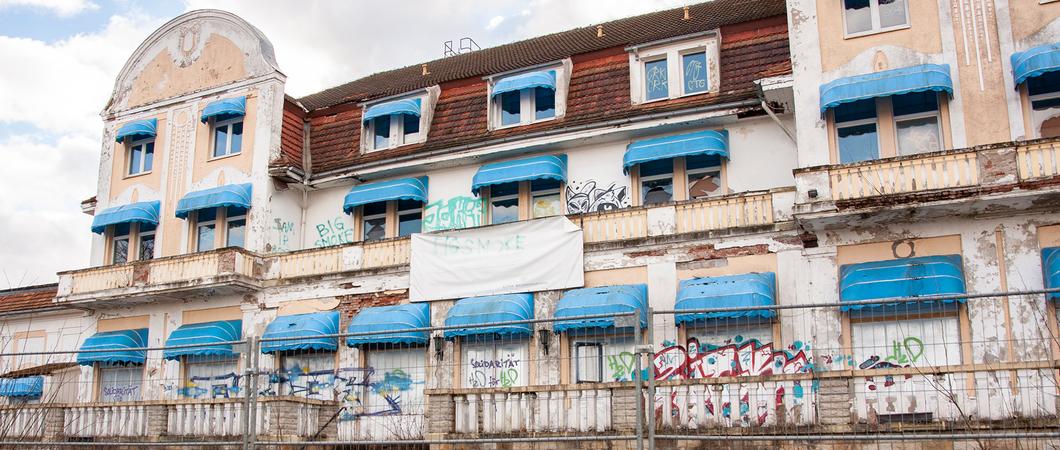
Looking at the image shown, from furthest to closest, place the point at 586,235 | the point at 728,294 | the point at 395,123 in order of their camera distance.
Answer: the point at 395,123
the point at 586,235
the point at 728,294

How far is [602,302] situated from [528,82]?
6.35 metres

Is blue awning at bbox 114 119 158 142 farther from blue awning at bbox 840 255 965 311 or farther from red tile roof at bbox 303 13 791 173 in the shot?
blue awning at bbox 840 255 965 311

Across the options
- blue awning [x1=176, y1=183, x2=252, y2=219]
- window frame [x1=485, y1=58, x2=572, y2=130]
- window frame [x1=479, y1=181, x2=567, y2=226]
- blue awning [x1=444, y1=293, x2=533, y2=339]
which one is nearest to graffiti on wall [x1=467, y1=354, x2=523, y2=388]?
blue awning [x1=444, y1=293, x2=533, y2=339]

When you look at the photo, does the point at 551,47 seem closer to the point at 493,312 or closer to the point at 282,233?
the point at 282,233

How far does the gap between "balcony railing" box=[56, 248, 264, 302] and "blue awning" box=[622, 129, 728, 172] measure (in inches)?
392

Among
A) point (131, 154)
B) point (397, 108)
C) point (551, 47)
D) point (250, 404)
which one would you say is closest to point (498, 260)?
point (397, 108)

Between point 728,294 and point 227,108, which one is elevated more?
point 227,108

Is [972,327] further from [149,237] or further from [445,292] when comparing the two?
[149,237]

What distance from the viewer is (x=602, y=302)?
19797 mm

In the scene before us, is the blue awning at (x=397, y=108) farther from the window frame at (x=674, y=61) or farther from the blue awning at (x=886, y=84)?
the blue awning at (x=886, y=84)

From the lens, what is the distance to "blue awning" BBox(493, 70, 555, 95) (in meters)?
23.3

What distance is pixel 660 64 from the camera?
22.9 metres

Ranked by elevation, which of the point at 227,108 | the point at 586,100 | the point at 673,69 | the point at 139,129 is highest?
the point at 227,108

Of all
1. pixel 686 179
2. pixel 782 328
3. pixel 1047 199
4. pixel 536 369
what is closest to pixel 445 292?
pixel 536 369
